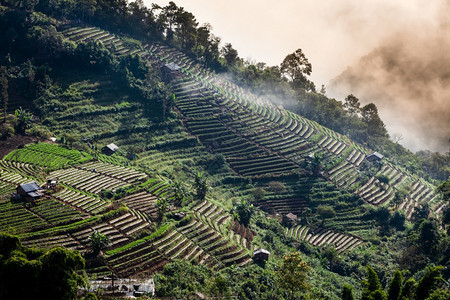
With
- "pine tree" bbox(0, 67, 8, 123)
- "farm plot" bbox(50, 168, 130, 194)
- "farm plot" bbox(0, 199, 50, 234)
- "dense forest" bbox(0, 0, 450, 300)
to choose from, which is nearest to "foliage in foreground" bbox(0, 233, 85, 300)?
"dense forest" bbox(0, 0, 450, 300)

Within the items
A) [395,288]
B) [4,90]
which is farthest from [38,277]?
[4,90]

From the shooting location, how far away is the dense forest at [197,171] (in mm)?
37500

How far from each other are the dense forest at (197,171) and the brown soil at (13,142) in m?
0.31

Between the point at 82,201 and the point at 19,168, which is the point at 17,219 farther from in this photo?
the point at 19,168

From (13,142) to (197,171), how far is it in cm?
2544

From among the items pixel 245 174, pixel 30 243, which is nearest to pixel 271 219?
pixel 245 174

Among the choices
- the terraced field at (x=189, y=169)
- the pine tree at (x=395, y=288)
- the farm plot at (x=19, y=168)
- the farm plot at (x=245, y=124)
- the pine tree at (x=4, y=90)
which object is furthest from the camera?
the farm plot at (x=245, y=124)

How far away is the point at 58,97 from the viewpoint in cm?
6794

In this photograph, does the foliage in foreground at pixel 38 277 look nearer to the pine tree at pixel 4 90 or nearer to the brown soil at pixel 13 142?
the brown soil at pixel 13 142

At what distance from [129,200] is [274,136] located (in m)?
33.1

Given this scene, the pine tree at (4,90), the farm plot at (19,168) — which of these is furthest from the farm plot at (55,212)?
the pine tree at (4,90)

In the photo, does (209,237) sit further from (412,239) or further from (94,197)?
(412,239)

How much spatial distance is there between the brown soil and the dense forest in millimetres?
311

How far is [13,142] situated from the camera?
56969mm
